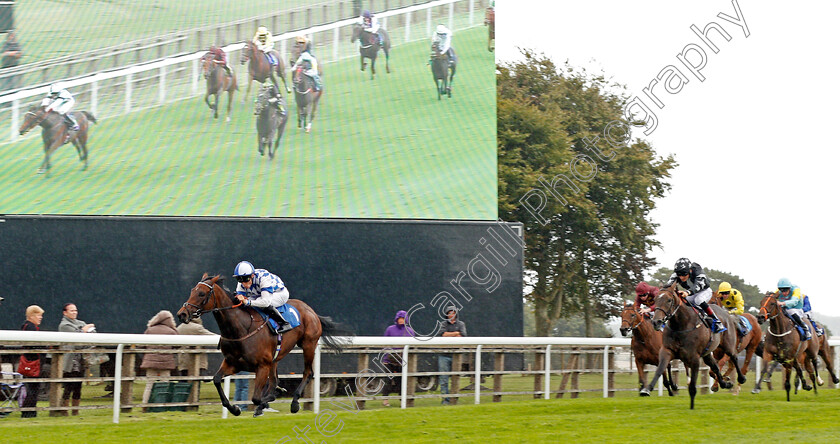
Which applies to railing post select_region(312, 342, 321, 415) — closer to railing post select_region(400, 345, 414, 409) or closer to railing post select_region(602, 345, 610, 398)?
railing post select_region(400, 345, 414, 409)

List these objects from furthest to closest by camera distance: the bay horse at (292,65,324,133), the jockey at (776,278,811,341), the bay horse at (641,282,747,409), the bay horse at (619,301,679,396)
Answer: the bay horse at (292,65,324,133)
the jockey at (776,278,811,341)
the bay horse at (619,301,679,396)
the bay horse at (641,282,747,409)

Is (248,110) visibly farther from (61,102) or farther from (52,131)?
(52,131)

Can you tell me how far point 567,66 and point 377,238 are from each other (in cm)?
1580

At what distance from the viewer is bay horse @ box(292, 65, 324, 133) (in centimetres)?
1596

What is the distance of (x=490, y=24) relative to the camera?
17.2m

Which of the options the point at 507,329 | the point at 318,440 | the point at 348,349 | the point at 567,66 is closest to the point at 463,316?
the point at 507,329

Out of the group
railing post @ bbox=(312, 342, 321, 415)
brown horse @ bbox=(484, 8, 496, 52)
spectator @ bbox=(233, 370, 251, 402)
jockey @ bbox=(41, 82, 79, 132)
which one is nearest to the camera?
spectator @ bbox=(233, 370, 251, 402)

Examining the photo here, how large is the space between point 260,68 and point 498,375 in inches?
271

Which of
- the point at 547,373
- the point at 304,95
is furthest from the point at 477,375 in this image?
the point at 304,95

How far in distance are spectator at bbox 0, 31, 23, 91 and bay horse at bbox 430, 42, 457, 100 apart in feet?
22.2

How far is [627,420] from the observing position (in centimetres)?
963

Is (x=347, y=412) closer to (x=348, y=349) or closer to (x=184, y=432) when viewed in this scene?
(x=348, y=349)

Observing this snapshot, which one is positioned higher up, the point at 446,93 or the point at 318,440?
the point at 446,93

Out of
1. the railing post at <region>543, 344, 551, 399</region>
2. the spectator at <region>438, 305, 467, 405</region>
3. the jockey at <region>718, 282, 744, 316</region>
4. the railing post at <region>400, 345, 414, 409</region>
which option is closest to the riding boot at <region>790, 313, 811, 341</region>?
the jockey at <region>718, 282, 744, 316</region>
